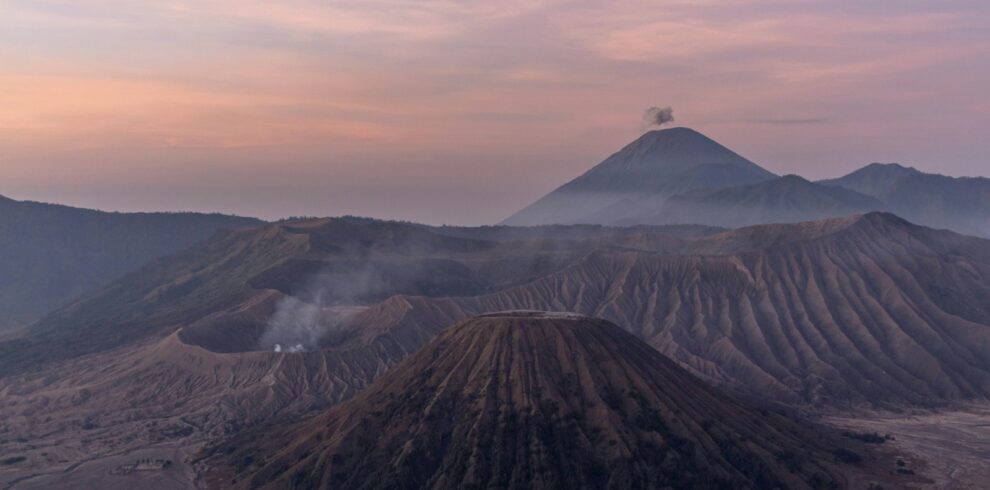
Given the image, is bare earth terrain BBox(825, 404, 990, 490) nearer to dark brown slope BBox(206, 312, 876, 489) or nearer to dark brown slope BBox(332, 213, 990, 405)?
dark brown slope BBox(332, 213, 990, 405)

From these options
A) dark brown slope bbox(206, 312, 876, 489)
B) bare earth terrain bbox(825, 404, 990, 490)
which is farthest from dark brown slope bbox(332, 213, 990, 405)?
dark brown slope bbox(206, 312, 876, 489)

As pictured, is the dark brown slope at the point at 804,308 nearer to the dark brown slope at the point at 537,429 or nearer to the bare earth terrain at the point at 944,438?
the bare earth terrain at the point at 944,438

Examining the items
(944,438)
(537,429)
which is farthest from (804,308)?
(537,429)

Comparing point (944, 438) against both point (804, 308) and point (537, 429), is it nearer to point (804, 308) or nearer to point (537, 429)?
point (804, 308)

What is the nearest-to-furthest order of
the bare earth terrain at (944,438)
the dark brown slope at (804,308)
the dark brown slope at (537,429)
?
1. the dark brown slope at (537,429)
2. the bare earth terrain at (944,438)
3. the dark brown slope at (804,308)

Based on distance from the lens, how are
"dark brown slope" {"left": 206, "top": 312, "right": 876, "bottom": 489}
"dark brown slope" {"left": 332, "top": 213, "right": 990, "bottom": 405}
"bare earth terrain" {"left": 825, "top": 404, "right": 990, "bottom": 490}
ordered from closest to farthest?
"dark brown slope" {"left": 206, "top": 312, "right": 876, "bottom": 489} < "bare earth terrain" {"left": 825, "top": 404, "right": 990, "bottom": 490} < "dark brown slope" {"left": 332, "top": 213, "right": 990, "bottom": 405}

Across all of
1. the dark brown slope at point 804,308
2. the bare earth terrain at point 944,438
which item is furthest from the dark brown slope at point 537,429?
the dark brown slope at point 804,308
